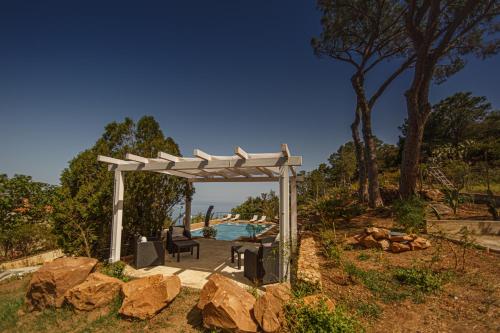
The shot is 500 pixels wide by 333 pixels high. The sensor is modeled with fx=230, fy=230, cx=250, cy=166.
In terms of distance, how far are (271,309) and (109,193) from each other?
17.9ft

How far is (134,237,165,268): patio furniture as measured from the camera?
225 inches

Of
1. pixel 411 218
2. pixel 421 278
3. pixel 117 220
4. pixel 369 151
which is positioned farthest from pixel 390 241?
pixel 117 220

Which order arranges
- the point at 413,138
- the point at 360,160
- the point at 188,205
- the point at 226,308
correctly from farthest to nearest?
the point at 360,160, the point at 188,205, the point at 413,138, the point at 226,308

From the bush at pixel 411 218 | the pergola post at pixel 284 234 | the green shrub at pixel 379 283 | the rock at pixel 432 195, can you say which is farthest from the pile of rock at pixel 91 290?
the rock at pixel 432 195

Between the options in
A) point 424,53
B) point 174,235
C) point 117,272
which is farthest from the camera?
point 424,53

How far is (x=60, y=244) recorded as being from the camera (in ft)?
19.4

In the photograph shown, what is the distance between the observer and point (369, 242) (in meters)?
6.16

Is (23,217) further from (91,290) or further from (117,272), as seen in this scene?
(91,290)

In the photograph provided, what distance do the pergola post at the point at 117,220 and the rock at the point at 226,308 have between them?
136 inches

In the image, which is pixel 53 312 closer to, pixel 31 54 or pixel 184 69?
pixel 31 54

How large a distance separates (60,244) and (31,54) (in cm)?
837

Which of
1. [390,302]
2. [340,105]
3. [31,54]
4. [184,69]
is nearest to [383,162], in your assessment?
[340,105]

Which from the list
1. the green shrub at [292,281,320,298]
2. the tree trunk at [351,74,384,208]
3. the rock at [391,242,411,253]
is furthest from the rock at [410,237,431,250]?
the tree trunk at [351,74,384,208]

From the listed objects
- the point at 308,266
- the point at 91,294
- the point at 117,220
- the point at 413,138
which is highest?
the point at 413,138
